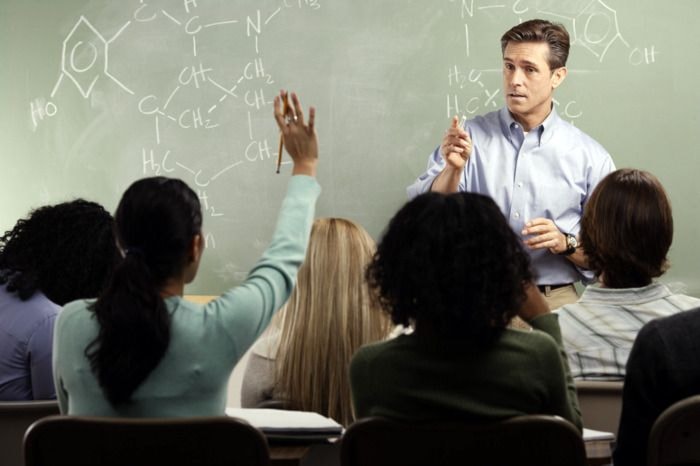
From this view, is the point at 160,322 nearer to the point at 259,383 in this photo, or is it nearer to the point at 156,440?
the point at 156,440

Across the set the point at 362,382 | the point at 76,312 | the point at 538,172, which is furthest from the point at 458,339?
the point at 538,172

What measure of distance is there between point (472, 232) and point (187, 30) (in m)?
2.73

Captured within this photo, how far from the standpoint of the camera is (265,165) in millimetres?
4160

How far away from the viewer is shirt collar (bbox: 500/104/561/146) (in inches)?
154

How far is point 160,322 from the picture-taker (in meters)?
1.78

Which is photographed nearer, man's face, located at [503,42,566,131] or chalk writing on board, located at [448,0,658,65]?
man's face, located at [503,42,566,131]

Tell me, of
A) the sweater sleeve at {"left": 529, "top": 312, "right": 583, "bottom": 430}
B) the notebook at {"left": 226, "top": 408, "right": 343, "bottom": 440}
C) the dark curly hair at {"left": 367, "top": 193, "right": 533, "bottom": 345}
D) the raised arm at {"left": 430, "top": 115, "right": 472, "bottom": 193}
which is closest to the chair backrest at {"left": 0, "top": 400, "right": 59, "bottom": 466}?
the notebook at {"left": 226, "top": 408, "right": 343, "bottom": 440}

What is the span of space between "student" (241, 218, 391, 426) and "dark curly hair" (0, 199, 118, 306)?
0.52 meters

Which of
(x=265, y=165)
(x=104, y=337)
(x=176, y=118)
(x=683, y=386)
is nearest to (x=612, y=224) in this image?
(x=683, y=386)

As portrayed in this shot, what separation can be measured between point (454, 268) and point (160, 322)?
54 cm

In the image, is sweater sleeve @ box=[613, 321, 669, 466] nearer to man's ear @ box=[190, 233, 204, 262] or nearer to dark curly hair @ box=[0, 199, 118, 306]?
man's ear @ box=[190, 233, 204, 262]

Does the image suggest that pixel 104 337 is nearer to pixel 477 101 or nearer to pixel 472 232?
pixel 472 232

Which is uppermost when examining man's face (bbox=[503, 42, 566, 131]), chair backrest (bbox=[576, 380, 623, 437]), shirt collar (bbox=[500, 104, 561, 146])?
man's face (bbox=[503, 42, 566, 131])

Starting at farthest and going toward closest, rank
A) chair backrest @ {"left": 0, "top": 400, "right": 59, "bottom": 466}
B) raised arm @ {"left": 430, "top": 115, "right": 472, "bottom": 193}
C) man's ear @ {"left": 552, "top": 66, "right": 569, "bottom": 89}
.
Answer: man's ear @ {"left": 552, "top": 66, "right": 569, "bottom": 89} < raised arm @ {"left": 430, "top": 115, "right": 472, "bottom": 193} < chair backrest @ {"left": 0, "top": 400, "right": 59, "bottom": 466}
